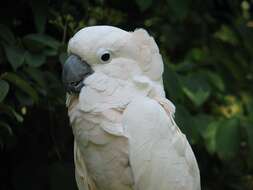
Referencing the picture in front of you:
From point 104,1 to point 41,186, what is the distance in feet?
2.98

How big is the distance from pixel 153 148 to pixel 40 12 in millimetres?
875

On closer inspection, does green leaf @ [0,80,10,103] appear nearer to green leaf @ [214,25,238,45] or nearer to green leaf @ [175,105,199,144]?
green leaf @ [175,105,199,144]

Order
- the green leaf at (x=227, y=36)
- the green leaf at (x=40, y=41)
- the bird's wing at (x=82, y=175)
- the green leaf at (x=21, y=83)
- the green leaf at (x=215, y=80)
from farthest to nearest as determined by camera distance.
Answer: the green leaf at (x=227, y=36), the green leaf at (x=215, y=80), the green leaf at (x=40, y=41), the green leaf at (x=21, y=83), the bird's wing at (x=82, y=175)

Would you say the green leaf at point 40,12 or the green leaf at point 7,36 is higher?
the green leaf at point 40,12

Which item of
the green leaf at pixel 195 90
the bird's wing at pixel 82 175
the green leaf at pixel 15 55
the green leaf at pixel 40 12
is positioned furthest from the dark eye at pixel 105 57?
the green leaf at pixel 195 90

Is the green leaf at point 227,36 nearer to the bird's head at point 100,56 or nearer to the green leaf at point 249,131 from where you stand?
the green leaf at point 249,131

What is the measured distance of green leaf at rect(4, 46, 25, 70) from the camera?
2.46m

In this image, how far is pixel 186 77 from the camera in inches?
121

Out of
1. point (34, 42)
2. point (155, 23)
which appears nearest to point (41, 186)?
→ point (34, 42)

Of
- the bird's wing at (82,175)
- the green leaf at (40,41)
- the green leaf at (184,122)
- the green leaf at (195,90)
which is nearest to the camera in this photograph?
the bird's wing at (82,175)

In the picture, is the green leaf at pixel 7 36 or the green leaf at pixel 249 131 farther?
the green leaf at pixel 249 131

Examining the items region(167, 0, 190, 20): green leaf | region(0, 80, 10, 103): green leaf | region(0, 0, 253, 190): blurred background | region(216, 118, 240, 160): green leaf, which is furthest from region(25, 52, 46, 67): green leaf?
region(216, 118, 240, 160): green leaf

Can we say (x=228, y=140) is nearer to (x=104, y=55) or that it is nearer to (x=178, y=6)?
(x=178, y=6)

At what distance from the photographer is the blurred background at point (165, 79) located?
2.57 m
